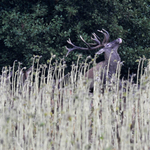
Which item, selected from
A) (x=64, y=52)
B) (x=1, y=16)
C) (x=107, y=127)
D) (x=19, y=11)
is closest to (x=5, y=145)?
(x=107, y=127)

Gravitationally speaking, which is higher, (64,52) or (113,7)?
(113,7)

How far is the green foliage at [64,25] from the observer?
910cm

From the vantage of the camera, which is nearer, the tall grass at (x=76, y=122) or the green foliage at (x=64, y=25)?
the tall grass at (x=76, y=122)

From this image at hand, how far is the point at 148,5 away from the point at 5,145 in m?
8.41

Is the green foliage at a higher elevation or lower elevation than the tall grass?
higher

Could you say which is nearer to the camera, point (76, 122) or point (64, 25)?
point (76, 122)

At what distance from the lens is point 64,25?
9680 millimetres

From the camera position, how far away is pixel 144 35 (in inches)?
393

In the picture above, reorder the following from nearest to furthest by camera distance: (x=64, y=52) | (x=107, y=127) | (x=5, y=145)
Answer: (x=5, y=145) < (x=107, y=127) < (x=64, y=52)

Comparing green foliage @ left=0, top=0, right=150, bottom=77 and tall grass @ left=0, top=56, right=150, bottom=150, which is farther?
green foliage @ left=0, top=0, right=150, bottom=77

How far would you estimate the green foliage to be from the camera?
358 inches

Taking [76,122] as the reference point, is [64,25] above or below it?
above

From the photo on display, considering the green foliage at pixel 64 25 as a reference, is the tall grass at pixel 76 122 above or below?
below

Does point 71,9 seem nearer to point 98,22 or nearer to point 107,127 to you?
point 98,22
